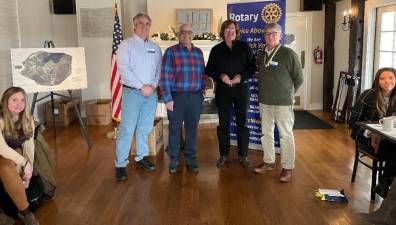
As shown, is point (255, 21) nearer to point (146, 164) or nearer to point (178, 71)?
point (178, 71)

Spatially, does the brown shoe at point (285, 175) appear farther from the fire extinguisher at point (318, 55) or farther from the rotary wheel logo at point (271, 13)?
the fire extinguisher at point (318, 55)

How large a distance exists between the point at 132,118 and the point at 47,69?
→ 1.83 meters

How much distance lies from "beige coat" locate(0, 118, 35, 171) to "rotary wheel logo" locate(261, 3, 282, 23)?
2869mm

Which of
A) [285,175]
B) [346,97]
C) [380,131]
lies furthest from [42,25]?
[380,131]

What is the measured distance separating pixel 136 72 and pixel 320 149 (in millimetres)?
2619

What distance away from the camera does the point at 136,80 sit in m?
3.92

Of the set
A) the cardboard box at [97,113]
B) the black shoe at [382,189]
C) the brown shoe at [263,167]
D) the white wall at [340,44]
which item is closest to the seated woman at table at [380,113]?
the black shoe at [382,189]

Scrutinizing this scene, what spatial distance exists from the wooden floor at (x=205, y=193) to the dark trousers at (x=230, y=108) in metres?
0.28

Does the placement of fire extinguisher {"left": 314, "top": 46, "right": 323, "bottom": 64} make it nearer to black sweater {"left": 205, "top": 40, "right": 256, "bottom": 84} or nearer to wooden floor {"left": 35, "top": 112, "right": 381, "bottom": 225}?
wooden floor {"left": 35, "top": 112, "right": 381, "bottom": 225}

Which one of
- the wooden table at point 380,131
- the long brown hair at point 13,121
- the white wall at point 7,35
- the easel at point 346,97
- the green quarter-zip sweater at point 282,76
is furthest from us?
the easel at point 346,97

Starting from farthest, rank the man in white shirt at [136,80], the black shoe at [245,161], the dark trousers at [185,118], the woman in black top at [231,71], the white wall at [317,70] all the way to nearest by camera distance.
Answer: the white wall at [317,70]
the black shoe at [245,161]
the woman in black top at [231,71]
the dark trousers at [185,118]
the man in white shirt at [136,80]

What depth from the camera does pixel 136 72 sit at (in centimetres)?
394

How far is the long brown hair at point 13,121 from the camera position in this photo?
300 cm

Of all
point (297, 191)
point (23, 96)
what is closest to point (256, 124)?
point (297, 191)
